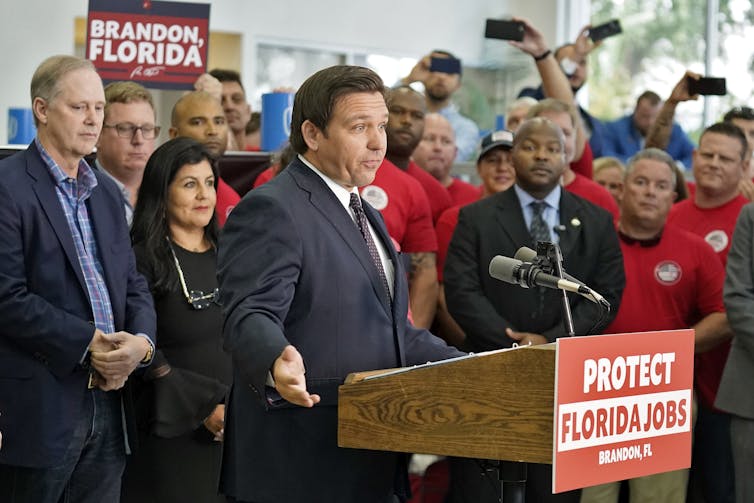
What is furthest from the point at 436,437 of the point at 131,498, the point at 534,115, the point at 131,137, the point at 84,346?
the point at 534,115

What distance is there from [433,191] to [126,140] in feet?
5.02

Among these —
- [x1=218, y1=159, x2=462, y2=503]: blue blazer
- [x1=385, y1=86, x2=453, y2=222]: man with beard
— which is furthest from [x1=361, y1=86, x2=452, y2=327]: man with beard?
[x1=218, y1=159, x2=462, y2=503]: blue blazer

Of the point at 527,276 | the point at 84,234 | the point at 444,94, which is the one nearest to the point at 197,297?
Answer: the point at 84,234

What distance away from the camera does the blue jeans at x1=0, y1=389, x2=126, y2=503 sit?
301 cm

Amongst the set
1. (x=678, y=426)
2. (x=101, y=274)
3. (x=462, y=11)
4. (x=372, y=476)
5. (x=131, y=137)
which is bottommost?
(x=372, y=476)

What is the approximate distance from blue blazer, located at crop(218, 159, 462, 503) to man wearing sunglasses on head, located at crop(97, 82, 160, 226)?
5.62 feet

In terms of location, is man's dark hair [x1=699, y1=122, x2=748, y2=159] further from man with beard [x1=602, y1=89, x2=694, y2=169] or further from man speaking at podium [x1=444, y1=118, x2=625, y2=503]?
man with beard [x1=602, y1=89, x2=694, y2=169]

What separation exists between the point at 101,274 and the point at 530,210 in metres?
1.85

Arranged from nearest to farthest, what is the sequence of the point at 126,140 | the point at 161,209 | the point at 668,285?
the point at 161,209 → the point at 126,140 → the point at 668,285

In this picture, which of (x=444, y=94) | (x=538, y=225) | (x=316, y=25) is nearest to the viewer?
(x=538, y=225)

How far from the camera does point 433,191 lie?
512 cm

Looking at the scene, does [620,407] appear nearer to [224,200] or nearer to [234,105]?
[224,200]

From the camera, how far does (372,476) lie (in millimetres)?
2510

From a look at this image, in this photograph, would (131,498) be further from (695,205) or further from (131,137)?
(695,205)
